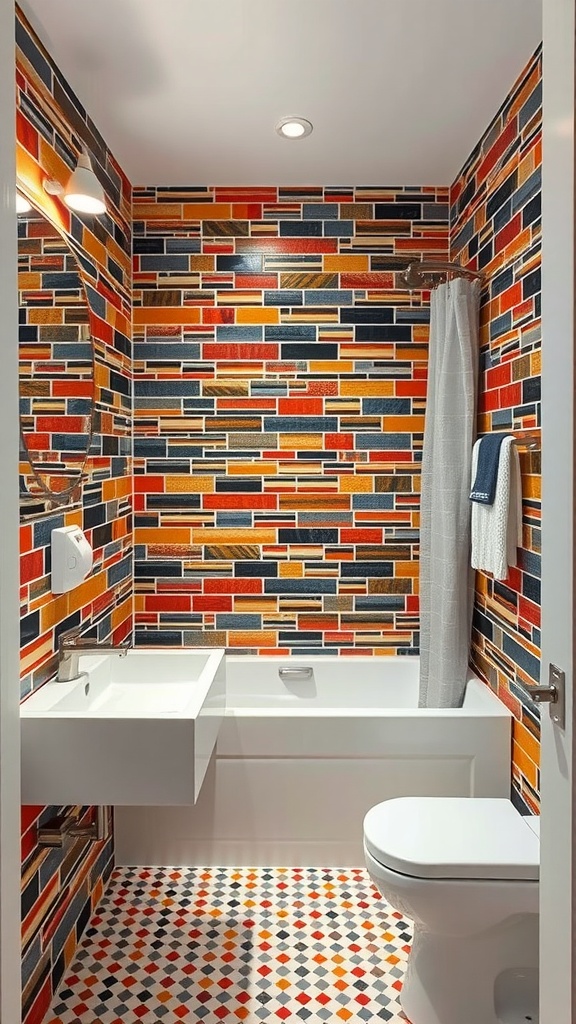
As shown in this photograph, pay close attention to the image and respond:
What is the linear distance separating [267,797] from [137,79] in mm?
2509

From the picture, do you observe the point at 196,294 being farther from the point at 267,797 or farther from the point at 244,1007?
the point at 244,1007

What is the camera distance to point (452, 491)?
2945 millimetres

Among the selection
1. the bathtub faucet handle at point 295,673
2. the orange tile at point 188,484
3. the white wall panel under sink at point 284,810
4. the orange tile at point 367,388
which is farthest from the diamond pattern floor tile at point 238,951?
the orange tile at point 367,388

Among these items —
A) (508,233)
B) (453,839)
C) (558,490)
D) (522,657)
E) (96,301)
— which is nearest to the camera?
(558,490)

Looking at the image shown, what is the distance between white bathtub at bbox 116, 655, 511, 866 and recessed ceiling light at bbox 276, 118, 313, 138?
2.13 meters

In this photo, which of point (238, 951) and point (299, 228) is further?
point (299, 228)

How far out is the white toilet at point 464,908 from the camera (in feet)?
6.31

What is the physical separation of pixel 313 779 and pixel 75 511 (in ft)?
4.27

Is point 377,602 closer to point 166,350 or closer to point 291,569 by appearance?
point 291,569

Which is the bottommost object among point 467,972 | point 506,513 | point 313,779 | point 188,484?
point 467,972

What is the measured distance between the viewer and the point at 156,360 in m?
3.45

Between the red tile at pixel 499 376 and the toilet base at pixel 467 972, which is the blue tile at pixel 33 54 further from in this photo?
the toilet base at pixel 467 972

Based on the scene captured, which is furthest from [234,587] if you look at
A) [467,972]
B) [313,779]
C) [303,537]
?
[467,972]

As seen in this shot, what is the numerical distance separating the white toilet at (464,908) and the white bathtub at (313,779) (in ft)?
1.90
